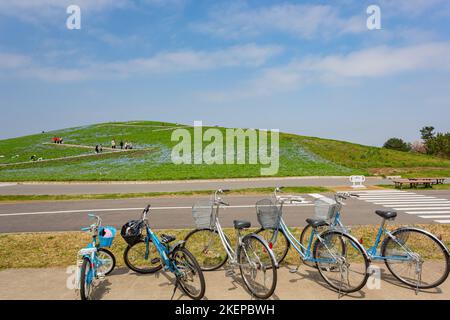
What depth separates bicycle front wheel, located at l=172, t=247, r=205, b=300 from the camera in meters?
4.32

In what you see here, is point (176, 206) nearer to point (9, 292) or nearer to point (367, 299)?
point (9, 292)

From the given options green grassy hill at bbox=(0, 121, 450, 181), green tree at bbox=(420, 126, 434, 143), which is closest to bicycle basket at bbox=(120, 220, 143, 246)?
green grassy hill at bbox=(0, 121, 450, 181)

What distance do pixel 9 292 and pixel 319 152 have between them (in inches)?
1548

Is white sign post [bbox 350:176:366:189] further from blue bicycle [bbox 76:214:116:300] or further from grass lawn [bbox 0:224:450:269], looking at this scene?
blue bicycle [bbox 76:214:116:300]

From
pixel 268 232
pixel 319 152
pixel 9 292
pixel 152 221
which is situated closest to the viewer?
pixel 9 292

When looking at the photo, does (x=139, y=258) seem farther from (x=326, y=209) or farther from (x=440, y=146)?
(x=440, y=146)

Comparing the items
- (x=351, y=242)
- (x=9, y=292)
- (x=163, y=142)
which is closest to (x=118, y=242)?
(x=9, y=292)

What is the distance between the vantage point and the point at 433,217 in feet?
35.1

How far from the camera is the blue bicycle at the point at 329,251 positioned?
460cm

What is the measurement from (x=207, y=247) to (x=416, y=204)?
11.6 meters

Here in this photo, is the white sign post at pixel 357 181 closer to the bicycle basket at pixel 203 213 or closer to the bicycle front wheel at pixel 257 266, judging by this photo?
the bicycle basket at pixel 203 213

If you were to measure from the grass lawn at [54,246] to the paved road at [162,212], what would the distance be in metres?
1.33

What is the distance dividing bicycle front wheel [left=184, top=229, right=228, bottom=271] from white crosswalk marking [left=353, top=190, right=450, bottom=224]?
27.4 ft
